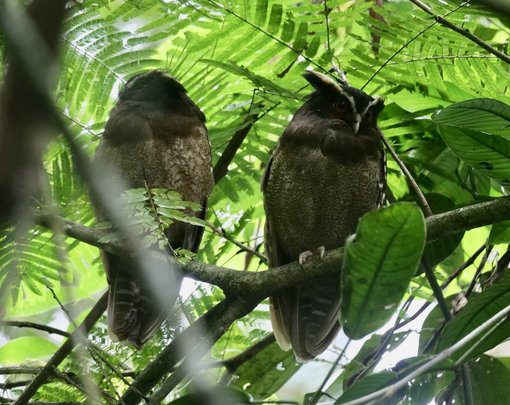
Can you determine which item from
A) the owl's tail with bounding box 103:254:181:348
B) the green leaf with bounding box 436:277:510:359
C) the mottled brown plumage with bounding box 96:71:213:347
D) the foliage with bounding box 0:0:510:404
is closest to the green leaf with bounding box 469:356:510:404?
the foliage with bounding box 0:0:510:404

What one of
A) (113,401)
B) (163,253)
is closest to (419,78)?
(163,253)

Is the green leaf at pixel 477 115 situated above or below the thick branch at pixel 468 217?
above

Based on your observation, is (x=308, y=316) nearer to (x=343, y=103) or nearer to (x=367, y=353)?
(x=367, y=353)

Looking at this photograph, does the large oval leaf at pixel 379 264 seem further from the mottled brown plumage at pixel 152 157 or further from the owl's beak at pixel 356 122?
the mottled brown plumage at pixel 152 157

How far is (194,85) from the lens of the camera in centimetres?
434

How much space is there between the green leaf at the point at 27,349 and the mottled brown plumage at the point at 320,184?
1.24 metres

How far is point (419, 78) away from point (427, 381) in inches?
68.1

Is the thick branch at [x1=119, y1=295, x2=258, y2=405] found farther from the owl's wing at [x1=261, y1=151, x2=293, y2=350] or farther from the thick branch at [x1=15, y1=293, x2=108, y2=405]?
the owl's wing at [x1=261, y1=151, x2=293, y2=350]

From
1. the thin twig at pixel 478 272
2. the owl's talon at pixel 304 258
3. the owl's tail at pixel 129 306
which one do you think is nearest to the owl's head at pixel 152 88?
the owl's tail at pixel 129 306

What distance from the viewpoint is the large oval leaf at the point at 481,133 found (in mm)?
2631

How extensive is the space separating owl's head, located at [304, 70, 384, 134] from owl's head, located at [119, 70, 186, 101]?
28.5 inches

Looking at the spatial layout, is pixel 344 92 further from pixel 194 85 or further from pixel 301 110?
pixel 194 85

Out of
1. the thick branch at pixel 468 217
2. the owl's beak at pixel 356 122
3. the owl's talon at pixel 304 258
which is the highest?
the owl's beak at pixel 356 122

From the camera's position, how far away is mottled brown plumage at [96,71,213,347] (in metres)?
4.21
